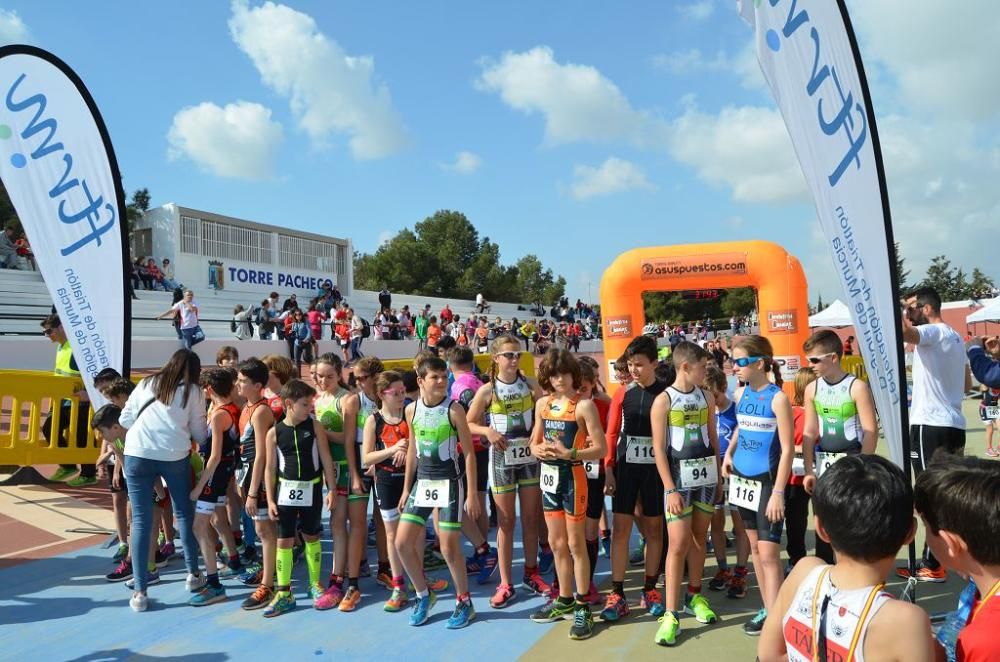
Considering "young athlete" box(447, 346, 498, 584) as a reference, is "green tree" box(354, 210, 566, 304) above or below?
above

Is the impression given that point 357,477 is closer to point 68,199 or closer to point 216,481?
point 216,481

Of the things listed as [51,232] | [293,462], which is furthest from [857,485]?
[51,232]

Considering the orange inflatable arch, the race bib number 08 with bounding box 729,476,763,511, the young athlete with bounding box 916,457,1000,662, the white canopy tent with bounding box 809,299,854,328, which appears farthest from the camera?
the white canopy tent with bounding box 809,299,854,328

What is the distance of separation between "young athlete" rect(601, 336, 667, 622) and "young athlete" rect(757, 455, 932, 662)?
2.33 meters

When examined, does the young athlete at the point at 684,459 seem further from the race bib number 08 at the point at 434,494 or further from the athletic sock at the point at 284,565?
the athletic sock at the point at 284,565

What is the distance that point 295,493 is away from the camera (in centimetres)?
433

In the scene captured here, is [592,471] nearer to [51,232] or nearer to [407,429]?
[407,429]

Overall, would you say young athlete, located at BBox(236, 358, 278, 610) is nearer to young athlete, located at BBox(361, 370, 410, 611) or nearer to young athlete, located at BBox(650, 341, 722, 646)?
young athlete, located at BBox(361, 370, 410, 611)

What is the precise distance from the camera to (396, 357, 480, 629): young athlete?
404 centimetres

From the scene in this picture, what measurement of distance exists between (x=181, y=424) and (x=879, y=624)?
4323 millimetres

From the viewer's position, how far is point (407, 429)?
4.40 meters

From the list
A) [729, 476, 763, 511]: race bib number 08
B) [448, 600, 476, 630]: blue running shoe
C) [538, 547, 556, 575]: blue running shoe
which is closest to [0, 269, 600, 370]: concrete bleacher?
[538, 547, 556, 575]: blue running shoe


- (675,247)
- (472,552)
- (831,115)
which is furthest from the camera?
(675,247)

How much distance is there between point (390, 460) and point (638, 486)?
1.68 meters
